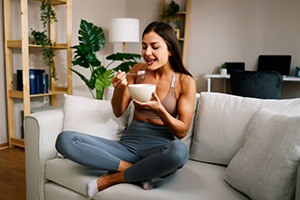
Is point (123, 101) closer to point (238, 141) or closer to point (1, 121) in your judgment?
point (238, 141)

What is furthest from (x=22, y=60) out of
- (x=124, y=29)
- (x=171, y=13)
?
(x=171, y=13)

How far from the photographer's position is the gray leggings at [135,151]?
1.25m

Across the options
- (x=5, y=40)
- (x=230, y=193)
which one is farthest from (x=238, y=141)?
(x=5, y=40)

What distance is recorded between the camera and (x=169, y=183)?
129cm

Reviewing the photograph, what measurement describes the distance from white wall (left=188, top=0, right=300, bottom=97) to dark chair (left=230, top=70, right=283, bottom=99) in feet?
3.49

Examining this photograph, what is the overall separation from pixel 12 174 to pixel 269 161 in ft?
6.73

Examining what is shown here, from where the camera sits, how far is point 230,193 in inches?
47.4

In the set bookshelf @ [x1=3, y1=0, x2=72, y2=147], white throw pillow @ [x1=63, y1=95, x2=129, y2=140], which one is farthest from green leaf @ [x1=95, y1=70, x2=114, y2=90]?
white throw pillow @ [x1=63, y1=95, x2=129, y2=140]

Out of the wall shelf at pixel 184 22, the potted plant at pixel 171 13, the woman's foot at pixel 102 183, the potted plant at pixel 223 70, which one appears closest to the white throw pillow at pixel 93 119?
the woman's foot at pixel 102 183

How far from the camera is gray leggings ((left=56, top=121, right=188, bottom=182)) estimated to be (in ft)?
4.11

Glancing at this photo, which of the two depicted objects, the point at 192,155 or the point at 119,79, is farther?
the point at 192,155

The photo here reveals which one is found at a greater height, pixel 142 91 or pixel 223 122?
pixel 142 91

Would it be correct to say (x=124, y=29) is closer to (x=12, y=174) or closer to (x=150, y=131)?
(x=12, y=174)

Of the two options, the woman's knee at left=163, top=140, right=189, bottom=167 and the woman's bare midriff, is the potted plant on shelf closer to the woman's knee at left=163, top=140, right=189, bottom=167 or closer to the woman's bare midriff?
the woman's bare midriff
